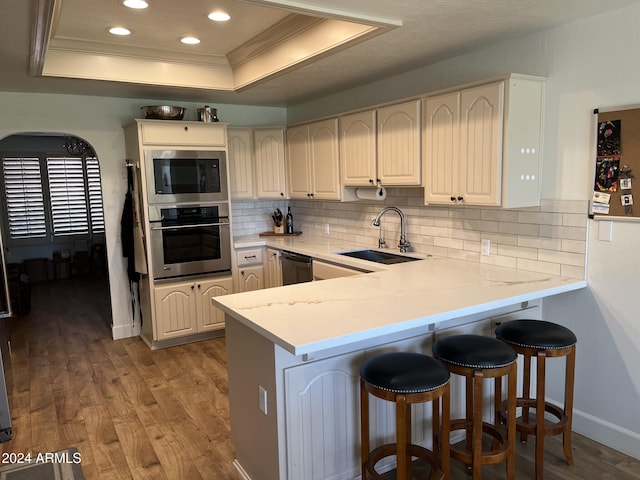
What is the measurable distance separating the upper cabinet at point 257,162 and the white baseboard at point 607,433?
3.33m

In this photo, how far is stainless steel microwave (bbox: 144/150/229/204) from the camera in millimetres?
4242

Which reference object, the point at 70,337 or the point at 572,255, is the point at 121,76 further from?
the point at 572,255

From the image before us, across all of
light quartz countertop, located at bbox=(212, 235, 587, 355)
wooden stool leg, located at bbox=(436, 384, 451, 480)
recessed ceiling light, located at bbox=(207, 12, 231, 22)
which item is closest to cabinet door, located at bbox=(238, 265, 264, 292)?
light quartz countertop, located at bbox=(212, 235, 587, 355)

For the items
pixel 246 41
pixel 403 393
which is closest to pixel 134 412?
pixel 403 393

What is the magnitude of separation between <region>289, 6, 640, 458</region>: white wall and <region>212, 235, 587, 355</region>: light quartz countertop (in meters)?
0.21

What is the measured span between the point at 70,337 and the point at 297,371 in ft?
12.3

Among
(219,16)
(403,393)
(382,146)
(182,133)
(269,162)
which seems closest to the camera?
(403,393)

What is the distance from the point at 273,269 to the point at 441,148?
221 cm

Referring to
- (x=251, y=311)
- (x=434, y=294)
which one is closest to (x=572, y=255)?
(x=434, y=294)

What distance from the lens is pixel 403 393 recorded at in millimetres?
1929

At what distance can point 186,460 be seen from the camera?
270 cm

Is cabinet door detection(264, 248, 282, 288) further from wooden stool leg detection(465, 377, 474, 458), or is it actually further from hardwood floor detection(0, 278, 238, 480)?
wooden stool leg detection(465, 377, 474, 458)

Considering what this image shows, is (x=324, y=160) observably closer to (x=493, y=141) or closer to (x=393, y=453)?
(x=493, y=141)

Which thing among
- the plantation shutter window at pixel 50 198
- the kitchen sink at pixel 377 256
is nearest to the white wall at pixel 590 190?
the kitchen sink at pixel 377 256
